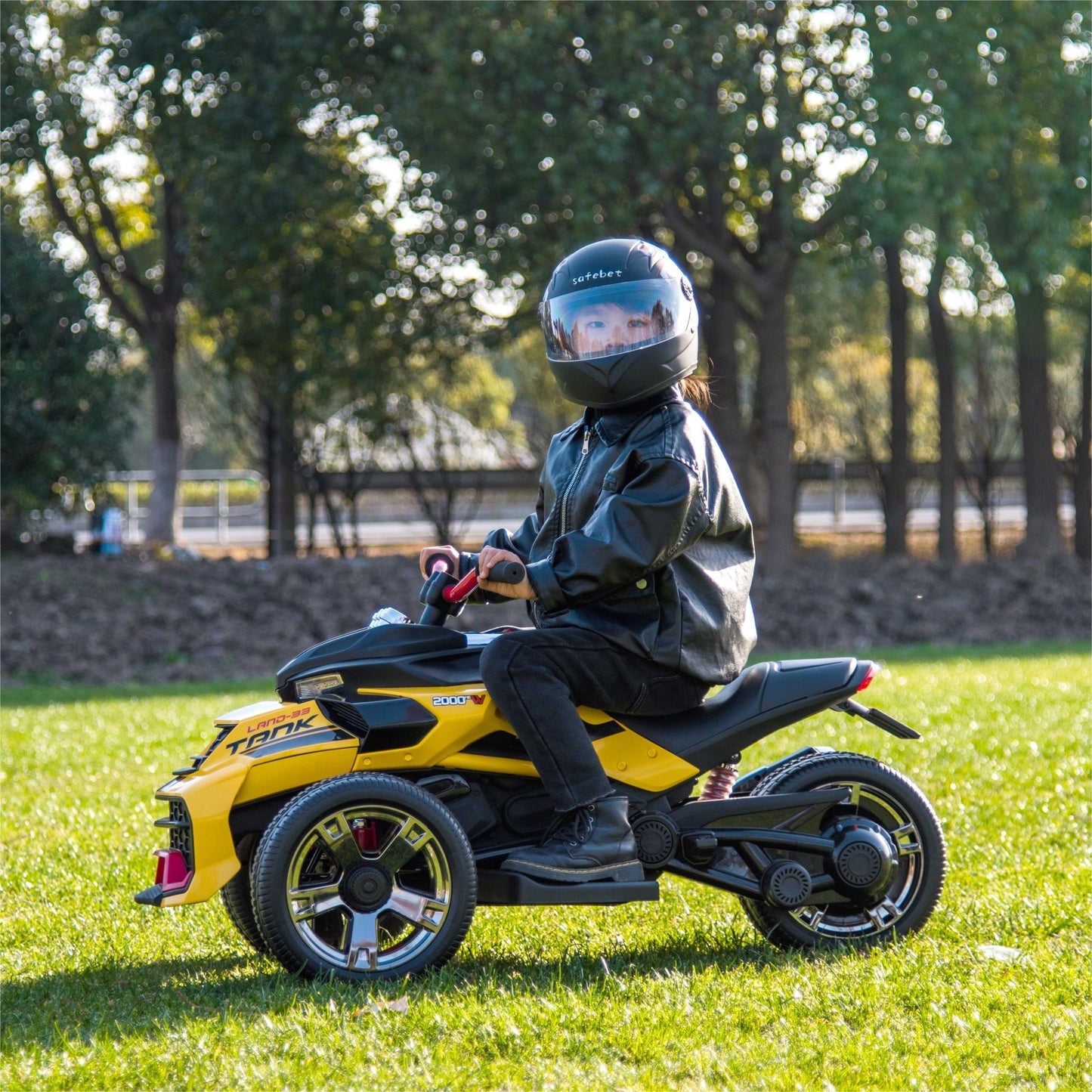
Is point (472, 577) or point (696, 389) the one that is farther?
point (696, 389)

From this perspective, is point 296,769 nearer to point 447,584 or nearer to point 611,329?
point 447,584

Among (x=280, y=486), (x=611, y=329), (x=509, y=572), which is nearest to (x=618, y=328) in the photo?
(x=611, y=329)

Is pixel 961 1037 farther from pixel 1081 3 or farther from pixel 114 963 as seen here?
pixel 1081 3

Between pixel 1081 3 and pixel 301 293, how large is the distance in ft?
31.7

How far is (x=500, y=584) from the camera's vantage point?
13.3 feet

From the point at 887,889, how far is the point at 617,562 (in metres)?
1.50

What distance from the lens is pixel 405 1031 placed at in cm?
368

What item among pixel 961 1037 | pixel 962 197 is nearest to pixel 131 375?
pixel 962 197

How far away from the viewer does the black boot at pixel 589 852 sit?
13.6 feet

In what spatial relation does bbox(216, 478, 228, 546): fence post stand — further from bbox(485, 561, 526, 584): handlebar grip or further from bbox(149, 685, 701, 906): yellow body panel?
bbox(485, 561, 526, 584): handlebar grip

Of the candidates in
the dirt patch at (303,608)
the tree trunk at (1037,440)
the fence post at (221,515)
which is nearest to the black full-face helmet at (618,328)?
the dirt patch at (303,608)

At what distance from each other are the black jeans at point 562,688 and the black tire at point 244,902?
0.92 metres

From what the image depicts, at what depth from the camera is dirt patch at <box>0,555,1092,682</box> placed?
14.2 metres

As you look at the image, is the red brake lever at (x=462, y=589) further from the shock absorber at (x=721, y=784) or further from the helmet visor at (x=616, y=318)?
the shock absorber at (x=721, y=784)
